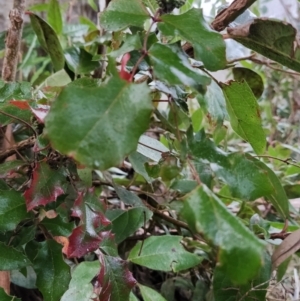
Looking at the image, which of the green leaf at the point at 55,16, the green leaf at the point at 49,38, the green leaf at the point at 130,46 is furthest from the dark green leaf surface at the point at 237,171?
the green leaf at the point at 55,16

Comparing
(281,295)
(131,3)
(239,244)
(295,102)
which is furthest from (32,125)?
(295,102)

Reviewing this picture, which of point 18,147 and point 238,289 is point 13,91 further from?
point 238,289

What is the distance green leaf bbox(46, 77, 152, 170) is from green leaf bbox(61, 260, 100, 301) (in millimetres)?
208

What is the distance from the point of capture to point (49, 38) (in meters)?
0.64

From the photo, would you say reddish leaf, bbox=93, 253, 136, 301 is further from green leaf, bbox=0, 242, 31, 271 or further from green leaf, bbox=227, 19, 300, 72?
green leaf, bbox=227, 19, 300, 72

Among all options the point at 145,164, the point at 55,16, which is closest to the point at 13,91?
the point at 145,164

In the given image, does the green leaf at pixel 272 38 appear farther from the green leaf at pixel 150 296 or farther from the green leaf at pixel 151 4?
the green leaf at pixel 150 296

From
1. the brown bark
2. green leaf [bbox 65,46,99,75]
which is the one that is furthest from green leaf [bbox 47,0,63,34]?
the brown bark

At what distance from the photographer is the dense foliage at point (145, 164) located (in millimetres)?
269

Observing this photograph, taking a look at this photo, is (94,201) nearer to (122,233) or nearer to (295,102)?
(122,233)

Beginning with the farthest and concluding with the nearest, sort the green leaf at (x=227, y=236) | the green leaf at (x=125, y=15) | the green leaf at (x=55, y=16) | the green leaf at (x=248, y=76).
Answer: the green leaf at (x=55, y=16) → the green leaf at (x=248, y=76) → the green leaf at (x=125, y=15) → the green leaf at (x=227, y=236)

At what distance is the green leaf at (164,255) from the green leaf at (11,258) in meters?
0.12

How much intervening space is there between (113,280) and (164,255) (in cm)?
9

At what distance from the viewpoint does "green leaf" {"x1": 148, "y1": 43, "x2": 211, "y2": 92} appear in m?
0.31
